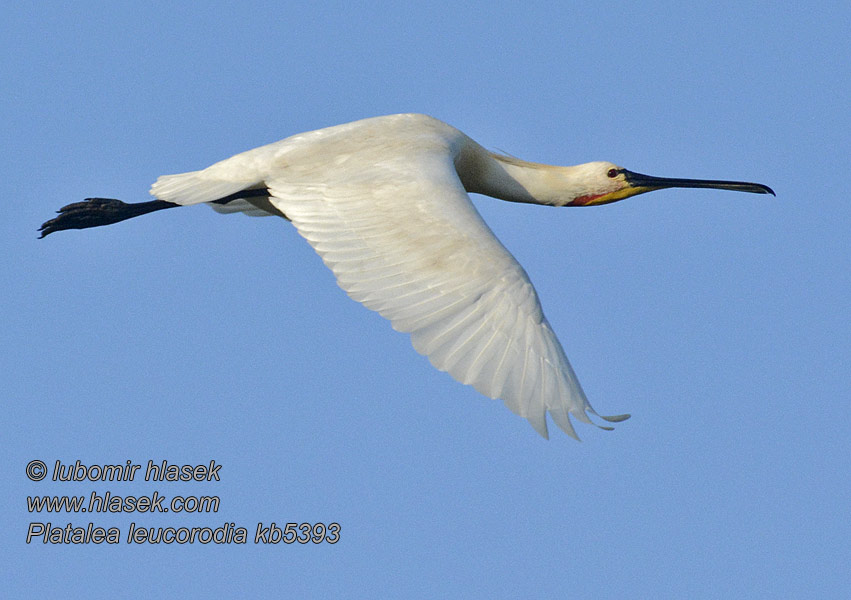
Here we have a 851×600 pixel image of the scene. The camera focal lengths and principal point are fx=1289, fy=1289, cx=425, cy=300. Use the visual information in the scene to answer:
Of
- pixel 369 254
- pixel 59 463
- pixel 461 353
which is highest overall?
pixel 369 254

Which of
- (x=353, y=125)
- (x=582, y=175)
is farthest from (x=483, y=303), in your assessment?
(x=582, y=175)

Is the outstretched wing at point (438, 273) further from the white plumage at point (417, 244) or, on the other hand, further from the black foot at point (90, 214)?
the black foot at point (90, 214)

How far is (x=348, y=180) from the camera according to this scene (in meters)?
8.83

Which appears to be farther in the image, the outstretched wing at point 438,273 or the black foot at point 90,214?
the black foot at point 90,214

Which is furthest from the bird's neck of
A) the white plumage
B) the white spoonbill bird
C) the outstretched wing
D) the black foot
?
the black foot

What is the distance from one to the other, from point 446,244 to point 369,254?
0.49 meters

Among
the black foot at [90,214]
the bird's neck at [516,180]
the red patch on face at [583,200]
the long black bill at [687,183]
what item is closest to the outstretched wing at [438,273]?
the bird's neck at [516,180]

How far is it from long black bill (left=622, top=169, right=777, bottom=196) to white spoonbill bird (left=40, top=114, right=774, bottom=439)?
0.69 m

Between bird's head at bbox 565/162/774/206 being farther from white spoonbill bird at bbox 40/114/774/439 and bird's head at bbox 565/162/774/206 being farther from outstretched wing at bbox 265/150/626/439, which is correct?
outstretched wing at bbox 265/150/626/439

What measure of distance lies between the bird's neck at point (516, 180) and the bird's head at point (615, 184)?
0.30 ft

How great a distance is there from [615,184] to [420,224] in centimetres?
302

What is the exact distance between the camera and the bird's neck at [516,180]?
403 inches

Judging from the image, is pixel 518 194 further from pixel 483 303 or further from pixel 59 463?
pixel 59 463

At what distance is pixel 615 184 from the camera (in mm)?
10789
